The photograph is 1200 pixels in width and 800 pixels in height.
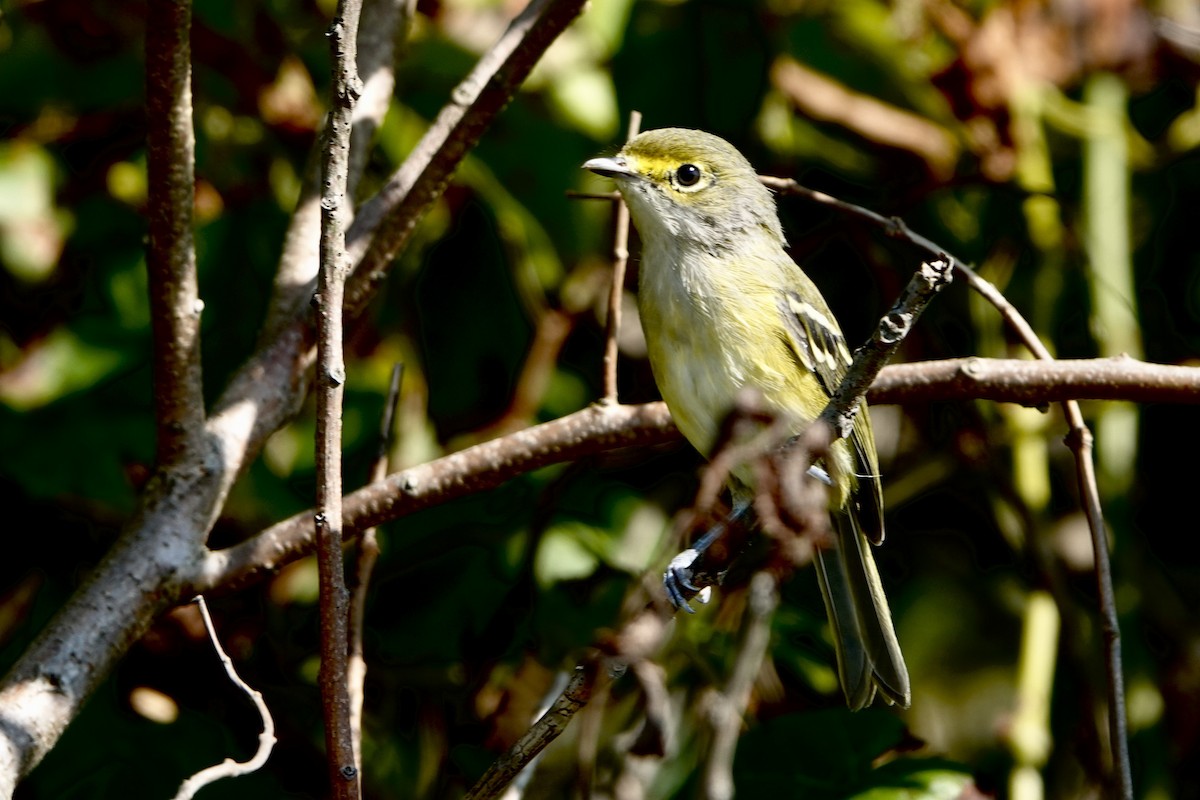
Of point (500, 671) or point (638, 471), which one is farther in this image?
point (638, 471)

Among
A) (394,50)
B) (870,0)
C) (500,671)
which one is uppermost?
(394,50)

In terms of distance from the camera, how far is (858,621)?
2719mm

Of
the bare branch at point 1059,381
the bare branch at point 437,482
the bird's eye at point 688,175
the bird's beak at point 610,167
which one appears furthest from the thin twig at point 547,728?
the bird's eye at point 688,175

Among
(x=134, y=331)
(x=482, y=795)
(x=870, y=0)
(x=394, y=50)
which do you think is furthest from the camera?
(x=870, y=0)

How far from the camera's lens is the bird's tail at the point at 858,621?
→ 8.30ft

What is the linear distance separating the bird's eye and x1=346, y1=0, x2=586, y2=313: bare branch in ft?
2.29

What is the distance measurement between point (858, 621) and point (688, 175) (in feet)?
3.52

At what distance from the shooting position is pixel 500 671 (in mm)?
2965

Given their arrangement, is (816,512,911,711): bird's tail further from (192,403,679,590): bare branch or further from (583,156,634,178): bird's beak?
(583,156,634,178): bird's beak

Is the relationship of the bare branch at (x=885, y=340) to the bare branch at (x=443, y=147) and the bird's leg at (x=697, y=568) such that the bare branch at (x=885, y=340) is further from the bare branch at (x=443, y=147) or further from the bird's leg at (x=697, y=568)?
the bare branch at (x=443, y=147)

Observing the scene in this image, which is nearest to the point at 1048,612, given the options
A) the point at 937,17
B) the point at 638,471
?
the point at 638,471

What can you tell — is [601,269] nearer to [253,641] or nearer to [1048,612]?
[253,641]

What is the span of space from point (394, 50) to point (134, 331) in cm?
89

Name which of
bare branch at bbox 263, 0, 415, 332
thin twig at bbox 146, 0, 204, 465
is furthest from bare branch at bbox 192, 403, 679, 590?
bare branch at bbox 263, 0, 415, 332
